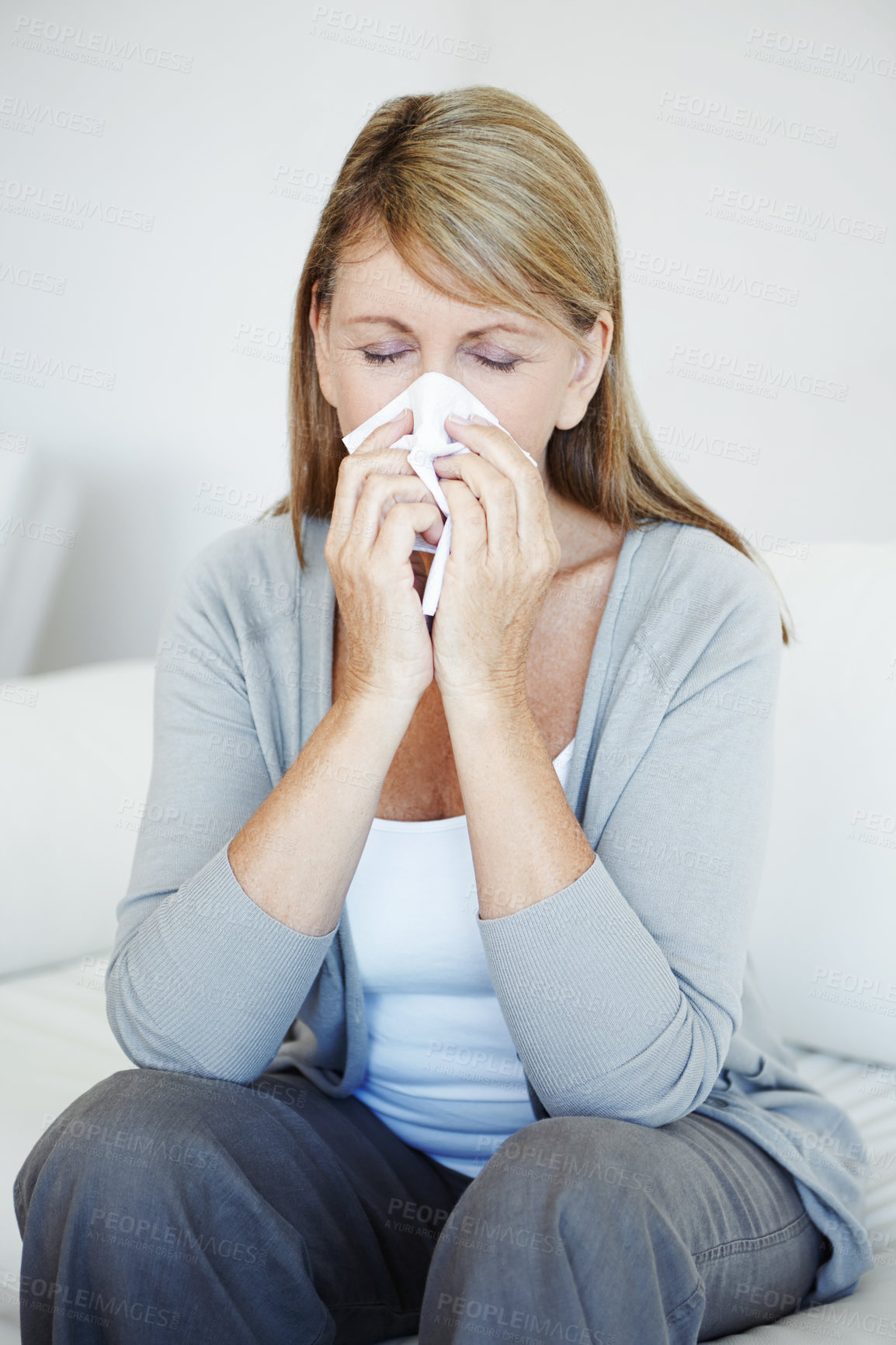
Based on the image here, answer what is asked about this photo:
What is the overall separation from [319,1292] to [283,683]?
1.84 ft

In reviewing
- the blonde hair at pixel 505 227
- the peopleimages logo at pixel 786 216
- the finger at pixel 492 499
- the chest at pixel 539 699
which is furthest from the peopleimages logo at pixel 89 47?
the finger at pixel 492 499

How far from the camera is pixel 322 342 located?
1.22m

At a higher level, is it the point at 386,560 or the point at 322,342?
the point at 322,342

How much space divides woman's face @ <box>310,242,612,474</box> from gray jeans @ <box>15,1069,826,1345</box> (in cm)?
62

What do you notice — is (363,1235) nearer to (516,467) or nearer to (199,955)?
(199,955)

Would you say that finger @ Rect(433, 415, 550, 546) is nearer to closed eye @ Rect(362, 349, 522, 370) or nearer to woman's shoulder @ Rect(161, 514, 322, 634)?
closed eye @ Rect(362, 349, 522, 370)

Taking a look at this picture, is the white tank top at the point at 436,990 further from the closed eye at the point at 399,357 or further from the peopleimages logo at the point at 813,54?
the peopleimages logo at the point at 813,54

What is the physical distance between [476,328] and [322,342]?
246 mm

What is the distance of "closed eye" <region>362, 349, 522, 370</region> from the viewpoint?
1062mm

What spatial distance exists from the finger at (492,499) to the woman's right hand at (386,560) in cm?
4

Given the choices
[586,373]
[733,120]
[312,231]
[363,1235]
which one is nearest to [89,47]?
[312,231]

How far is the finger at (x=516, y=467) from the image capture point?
3.34 feet

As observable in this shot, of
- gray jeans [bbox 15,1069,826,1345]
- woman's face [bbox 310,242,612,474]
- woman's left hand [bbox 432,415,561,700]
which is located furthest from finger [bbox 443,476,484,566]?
gray jeans [bbox 15,1069,826,1345]

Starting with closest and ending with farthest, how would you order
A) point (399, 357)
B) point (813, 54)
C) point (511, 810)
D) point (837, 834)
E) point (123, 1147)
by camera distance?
point (123, 1147)
point (511, 810)
point (399, 357)
point (837, 834)
point (813, 54)
